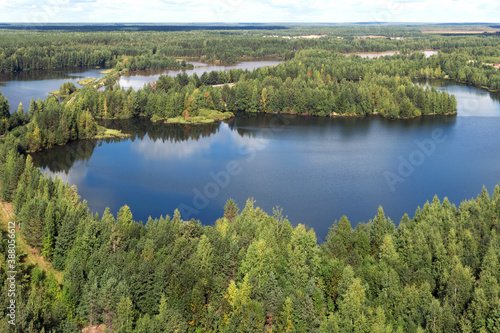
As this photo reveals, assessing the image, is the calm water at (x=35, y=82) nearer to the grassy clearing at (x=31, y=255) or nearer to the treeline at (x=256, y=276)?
the grassy clearing at (x=31, y=255)

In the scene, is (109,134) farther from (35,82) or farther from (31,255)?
(35,82)

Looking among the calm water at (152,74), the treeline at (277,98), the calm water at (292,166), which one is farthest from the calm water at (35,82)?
the calm water at (292,166)

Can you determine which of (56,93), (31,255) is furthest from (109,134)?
(31,255)

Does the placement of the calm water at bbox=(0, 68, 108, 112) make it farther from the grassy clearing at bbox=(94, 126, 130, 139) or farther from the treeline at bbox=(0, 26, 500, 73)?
the grassy clearing at bbox=(94, 126, 130, 139)

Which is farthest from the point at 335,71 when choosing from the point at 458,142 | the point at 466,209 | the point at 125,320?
the point at 125,320

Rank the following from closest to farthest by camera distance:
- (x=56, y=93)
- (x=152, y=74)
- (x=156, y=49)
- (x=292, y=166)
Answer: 1. (x=292, y=166)
2. (x=56, y=93)
3. (x=152, y=74)
4. (x=156, y=49)

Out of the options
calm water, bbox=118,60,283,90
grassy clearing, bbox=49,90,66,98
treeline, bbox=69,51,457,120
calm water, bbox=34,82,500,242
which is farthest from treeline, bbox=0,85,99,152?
calm water, bbox=118,60,283,90

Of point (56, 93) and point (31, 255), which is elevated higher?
point (56, 93)

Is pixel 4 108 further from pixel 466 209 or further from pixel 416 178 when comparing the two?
pixel 466 209
